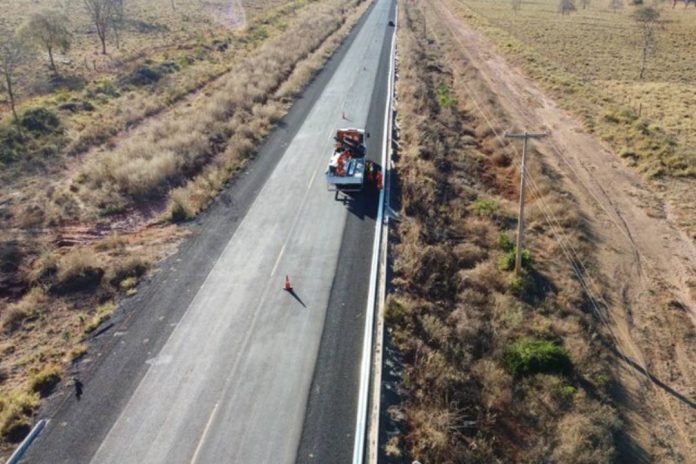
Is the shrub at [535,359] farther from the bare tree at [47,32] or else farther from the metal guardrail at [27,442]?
the bare tree at [47,32]

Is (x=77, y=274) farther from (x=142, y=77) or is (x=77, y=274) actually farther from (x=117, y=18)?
(x=117, y=18)

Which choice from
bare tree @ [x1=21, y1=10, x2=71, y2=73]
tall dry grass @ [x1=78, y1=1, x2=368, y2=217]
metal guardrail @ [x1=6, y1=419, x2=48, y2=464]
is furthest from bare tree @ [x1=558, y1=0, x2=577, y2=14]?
metal guardrail @ [x1=6, y1=419, x2=48, y2=464]

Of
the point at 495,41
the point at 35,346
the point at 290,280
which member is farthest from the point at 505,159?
the point at 495,41

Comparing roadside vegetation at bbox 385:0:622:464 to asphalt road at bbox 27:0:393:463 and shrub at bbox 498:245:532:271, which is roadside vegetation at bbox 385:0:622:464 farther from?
asphalt road at bbox 27:0:393:463

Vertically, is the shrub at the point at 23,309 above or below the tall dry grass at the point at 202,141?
below

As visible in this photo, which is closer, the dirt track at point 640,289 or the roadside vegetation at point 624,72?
the dirt track at point 640,289

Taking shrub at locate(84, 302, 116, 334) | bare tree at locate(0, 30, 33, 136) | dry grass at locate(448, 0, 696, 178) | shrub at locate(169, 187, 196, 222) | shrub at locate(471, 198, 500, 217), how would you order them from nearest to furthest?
shrub at locate(84, 302, 116, 334) < shrub at locate(169, 187, 196, 222) < shrub at locate(471, 198, 500, 217) < dry grass at locate(448, 0, 696, 178) < bare tree at locate(0, 30, 33, 136)

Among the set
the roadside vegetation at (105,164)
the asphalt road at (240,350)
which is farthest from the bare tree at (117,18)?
the asphalt road at (240,350)

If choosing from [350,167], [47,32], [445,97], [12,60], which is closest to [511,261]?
[350,167]
